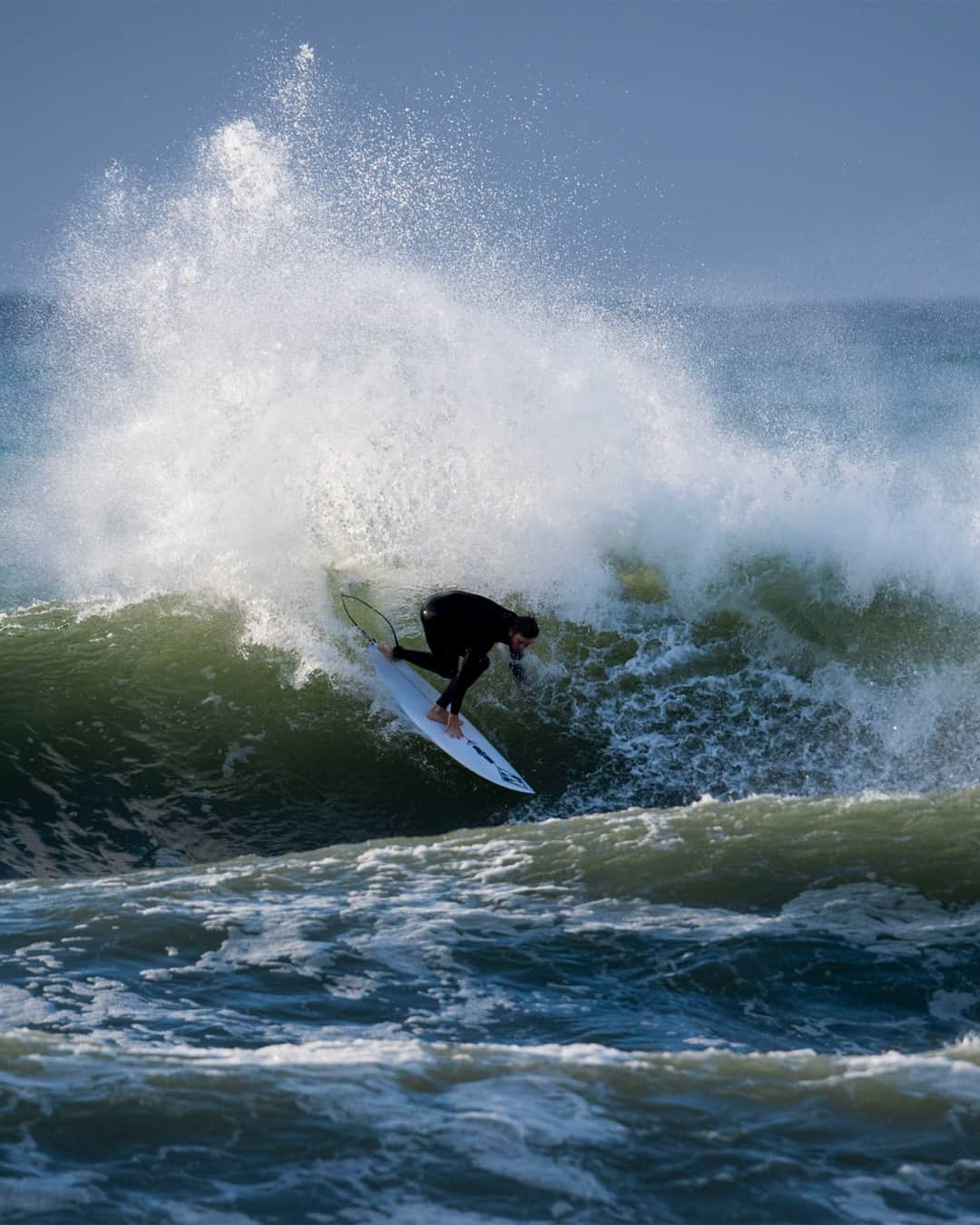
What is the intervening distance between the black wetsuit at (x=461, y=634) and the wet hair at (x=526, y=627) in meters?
0.07

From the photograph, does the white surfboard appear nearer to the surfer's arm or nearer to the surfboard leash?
the surfer's arm

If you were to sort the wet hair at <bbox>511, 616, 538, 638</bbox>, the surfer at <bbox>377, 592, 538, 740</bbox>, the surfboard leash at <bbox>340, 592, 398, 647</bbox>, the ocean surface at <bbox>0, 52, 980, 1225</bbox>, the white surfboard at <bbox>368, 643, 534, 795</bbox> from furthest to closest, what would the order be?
the surfboard leash at <bbox>340, 592, 398, 647</bbox> < the white surfboard at <bbox>368, 643, 534, 795</bbox> < the surfer at <bbox>377, 592, 538, 740</bbox> < the wet hair at <bbox>511, 616, 538, 638</bbox> < the ocean surface at <bbox>0, 52, 980, 1225</bbox>

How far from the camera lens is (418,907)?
6.43 meters

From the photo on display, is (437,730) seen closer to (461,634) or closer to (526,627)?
(461,634)

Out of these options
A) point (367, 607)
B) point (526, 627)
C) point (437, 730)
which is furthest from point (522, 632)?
point (367, 607)

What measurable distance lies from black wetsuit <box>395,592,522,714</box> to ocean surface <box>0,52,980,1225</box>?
0.64m

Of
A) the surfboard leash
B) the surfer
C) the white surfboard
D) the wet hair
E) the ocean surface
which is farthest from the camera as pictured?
the surfboard leash

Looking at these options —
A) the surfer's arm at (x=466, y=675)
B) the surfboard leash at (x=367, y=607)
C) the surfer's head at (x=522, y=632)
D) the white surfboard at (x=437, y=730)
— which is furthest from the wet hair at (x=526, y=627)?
the surfboard leash at (x=367, y=607)

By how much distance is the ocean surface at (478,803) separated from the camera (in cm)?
387

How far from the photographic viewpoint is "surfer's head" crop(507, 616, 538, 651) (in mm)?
8492

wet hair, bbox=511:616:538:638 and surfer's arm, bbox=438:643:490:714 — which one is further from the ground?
wet hair, bbox=511:616:538:638

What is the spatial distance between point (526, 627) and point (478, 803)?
1.33 metres

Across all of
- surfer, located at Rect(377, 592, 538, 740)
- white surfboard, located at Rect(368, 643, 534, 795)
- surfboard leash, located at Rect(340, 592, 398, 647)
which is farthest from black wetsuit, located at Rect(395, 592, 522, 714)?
surfboard leash, located at Rect(340, 592, 398, 647)

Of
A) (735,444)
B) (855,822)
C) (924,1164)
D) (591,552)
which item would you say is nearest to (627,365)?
(735,444)
